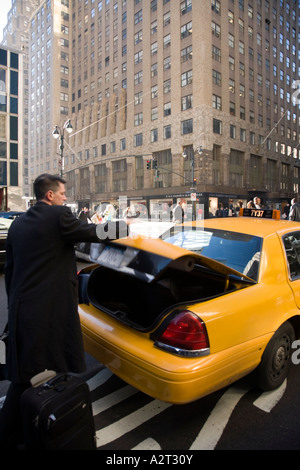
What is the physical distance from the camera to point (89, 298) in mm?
3076

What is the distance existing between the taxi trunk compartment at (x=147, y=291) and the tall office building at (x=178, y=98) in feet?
86.7

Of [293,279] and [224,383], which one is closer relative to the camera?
[224,383]

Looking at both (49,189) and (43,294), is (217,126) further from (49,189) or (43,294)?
(43,294)

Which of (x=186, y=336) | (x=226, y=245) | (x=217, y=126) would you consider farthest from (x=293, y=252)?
(x=217, y=126)

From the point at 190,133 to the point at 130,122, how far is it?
11.4 m

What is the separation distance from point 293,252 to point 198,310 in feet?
5.37

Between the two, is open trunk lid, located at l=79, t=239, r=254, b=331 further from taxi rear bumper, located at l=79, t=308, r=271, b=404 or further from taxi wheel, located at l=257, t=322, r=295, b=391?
taxi wheel, located at l=257, t=322, r=295, b=391

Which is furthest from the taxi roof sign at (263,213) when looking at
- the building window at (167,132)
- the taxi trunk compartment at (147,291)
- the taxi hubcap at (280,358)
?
the building window at (167,132)

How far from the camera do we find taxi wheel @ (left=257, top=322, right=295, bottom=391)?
261 cm

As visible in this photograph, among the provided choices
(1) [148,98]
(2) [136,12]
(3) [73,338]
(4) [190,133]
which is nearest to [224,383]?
(3) [73,338]

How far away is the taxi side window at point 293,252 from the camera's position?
10.3 ft

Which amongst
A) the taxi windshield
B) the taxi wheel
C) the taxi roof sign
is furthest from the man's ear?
the taxi roof sign

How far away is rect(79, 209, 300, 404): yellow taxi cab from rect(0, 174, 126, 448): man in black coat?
0.49 meters
